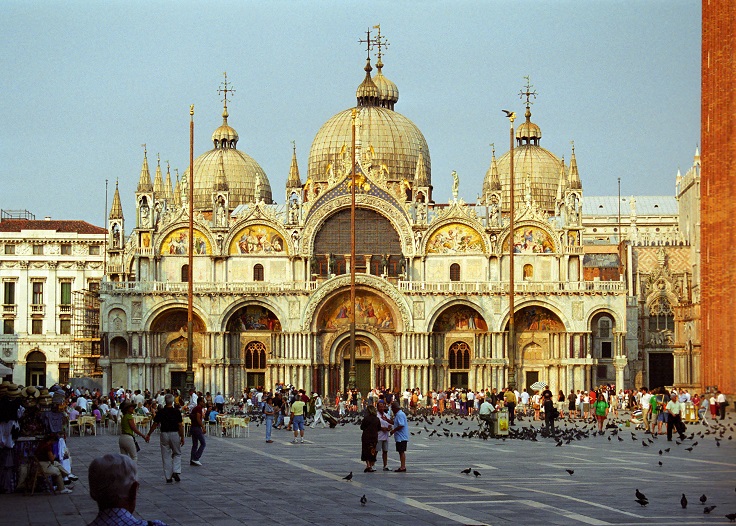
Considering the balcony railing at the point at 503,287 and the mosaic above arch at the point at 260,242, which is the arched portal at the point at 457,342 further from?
the mosaic above arch at the point at 260,242

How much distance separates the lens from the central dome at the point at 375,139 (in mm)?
86000

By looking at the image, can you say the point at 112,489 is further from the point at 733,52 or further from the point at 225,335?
the point at 225,335

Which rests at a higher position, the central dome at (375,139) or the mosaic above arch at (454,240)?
the central dome at (375,139)

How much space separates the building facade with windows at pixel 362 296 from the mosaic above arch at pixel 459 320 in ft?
0.26

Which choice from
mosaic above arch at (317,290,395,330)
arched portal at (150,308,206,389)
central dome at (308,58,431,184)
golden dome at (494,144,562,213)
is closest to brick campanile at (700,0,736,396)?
mosaic above arch at (317,290,395,330)

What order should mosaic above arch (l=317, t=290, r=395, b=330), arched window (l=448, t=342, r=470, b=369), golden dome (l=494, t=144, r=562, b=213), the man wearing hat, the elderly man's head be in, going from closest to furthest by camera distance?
the elderly man's head → the man wearing hat → mosaic above arch (l=317, t=290, r=395, b=330) → arched window (l=448, t=342, r=470, b=369) → golden dome (l=494, t=144, r=562, b=213)

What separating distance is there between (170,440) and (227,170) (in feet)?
225

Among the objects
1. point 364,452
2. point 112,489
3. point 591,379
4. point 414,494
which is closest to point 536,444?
point 364,452

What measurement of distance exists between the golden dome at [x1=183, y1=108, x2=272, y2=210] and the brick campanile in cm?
3765

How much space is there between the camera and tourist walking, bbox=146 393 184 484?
26844 millimetres

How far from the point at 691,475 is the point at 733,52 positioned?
3535 centimetres

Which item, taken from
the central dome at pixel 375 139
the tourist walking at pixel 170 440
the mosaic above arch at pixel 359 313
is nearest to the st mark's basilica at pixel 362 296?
the mosaic above arch at pixel 359 313

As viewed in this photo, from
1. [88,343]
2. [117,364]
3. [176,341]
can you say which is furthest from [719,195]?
[88,343]

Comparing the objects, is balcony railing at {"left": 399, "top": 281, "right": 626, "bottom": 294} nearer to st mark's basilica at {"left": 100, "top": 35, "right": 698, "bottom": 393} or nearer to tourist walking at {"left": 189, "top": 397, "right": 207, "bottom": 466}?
st mark's basilica at {"left": 100, "top": 35, "right": 698, "bottom": 393}
